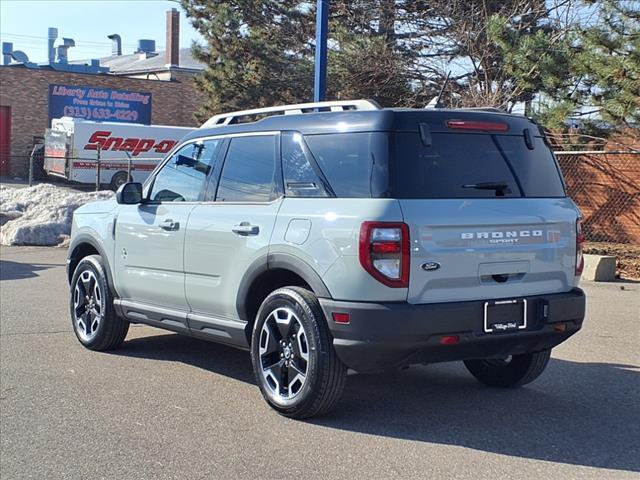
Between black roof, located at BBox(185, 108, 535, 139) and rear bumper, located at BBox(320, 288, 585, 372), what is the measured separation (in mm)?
1141

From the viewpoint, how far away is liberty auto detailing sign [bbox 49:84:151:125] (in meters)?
41.7

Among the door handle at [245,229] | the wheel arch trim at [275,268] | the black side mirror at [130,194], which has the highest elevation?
the black side mirror at [130,194]

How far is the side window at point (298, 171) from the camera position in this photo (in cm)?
573

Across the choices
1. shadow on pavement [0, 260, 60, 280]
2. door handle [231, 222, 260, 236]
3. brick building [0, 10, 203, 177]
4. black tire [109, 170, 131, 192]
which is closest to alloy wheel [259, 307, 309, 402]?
door handle [231, 222, 260, 236]

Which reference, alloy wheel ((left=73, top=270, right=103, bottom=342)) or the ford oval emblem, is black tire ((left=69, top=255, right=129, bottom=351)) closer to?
alloy wheel ((left=73, top=270, right=103, bottom=342))

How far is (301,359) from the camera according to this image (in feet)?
18.5

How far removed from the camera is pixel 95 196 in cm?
1970

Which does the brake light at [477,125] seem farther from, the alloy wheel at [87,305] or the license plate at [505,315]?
the alloy wheel at [87,305]

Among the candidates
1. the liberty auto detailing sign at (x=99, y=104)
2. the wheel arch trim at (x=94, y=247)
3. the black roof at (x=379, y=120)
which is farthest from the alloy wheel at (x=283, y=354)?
the liberty auto detailing sign at (x=99, y=104)

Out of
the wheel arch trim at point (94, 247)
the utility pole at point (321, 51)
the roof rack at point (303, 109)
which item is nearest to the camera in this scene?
the roof rack at point (303, 109)

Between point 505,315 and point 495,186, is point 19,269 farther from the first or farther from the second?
point 505,315

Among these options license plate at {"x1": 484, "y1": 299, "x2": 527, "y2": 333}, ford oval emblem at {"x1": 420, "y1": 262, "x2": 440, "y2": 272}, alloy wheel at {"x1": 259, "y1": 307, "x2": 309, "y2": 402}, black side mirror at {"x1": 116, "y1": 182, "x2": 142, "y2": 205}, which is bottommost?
alloy wheel at {"x1": 259, "y1": 307, "x2": 309, "y2": 402}

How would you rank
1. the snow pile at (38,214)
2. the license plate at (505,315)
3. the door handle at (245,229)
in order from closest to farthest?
the license plate at (505,315), the door handle at (245,229), the snow pile at (38,214)

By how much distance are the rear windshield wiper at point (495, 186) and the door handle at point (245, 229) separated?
58.0 inches
